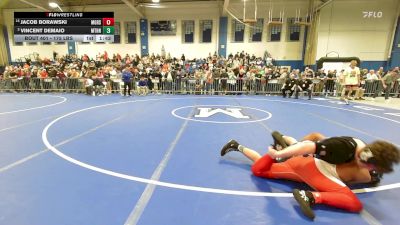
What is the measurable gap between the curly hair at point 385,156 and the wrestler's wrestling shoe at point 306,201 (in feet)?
2.45

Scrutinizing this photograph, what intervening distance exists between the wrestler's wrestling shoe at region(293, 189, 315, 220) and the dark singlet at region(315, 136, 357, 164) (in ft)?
1.54

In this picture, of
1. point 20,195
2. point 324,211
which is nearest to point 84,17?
point 20,195

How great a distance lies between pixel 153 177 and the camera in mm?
3418

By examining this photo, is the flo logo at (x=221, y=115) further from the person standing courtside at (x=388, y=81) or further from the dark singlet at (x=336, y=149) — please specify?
the person standing courtside at (x=388, y=81)

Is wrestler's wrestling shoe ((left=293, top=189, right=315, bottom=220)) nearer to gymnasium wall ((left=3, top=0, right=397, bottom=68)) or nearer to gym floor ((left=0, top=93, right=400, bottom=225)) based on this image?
gym floor ((left=0, top=93, right=400, bottom=225))

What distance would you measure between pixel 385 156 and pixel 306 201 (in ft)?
2.91

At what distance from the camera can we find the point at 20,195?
2922 millimetres

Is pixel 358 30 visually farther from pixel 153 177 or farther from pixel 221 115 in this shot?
pixel 153 177

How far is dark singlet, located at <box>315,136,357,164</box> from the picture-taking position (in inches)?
103

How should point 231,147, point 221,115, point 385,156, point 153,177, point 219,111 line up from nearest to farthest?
point 385,156 < point 153,177 < point 231,147 < point 221,115 < point 219,111

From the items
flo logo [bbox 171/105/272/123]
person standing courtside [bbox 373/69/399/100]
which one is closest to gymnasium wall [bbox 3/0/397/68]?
person standing courtside [bbox 373/69/399/100]

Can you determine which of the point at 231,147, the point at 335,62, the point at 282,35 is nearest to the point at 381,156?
the point at 231,147
